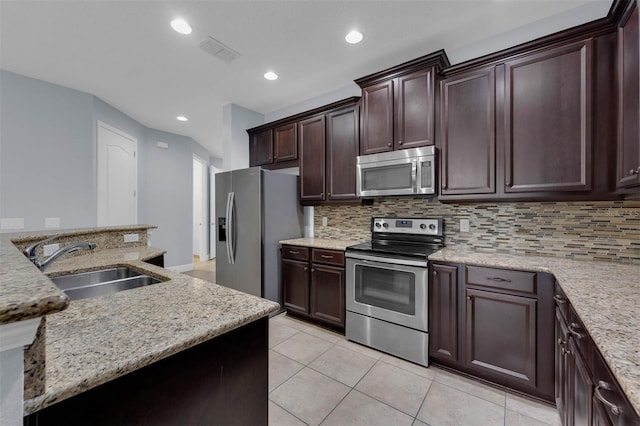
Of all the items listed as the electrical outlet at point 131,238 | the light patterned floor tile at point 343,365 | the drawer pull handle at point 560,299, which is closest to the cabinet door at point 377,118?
the drawer pull handle at point 560,299

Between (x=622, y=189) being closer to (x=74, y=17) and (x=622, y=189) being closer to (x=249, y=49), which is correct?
(x=249, y=49)

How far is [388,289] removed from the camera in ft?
7.60

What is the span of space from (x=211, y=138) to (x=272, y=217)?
11.1 feet

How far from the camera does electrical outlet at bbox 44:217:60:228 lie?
314 centimetres

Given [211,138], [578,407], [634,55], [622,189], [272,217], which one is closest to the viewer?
[578,407]

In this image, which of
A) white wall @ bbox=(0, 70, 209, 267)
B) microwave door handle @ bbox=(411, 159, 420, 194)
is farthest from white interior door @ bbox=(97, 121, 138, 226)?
microwave door handle @ bbox=(411, 159, 420, 194)

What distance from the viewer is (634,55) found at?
146cm

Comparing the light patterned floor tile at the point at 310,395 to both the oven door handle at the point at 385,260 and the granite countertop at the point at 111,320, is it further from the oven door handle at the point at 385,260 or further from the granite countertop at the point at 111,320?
the granite countertop at the point at 111,320

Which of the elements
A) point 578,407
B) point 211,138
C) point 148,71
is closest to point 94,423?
point 578,407

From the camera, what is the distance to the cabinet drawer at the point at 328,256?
268cm

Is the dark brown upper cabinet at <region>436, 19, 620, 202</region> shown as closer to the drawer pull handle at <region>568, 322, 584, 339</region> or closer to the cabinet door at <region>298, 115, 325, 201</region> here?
the drawer pull handle at <region>568, 322, 584, 339</region>

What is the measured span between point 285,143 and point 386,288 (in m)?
2.23

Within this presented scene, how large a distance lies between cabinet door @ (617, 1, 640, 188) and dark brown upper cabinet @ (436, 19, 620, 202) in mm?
105


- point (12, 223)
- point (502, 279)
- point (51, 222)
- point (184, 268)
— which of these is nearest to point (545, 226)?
point (502, 279)
